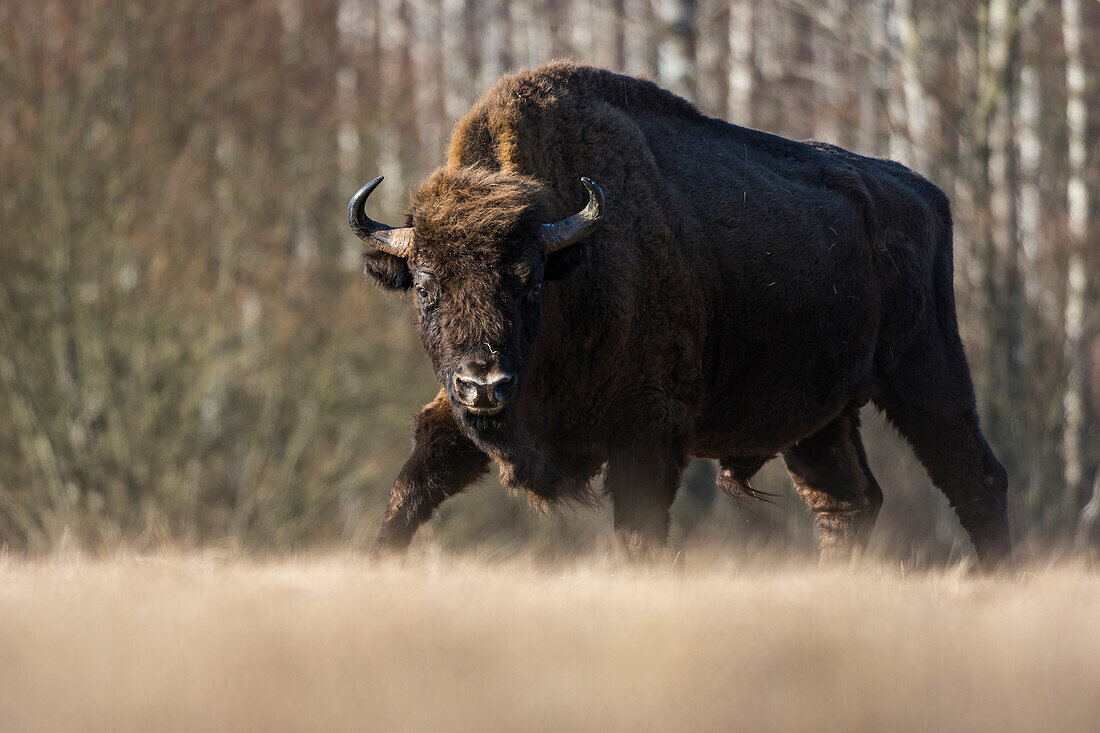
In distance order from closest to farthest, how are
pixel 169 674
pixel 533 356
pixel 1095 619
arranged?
pixel 169 674 < pixel 1095 619 < pixel 533 356

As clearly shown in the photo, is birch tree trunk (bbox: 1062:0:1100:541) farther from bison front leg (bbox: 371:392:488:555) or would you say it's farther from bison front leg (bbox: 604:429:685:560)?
bison front leg (bbox: 371:392:488:555)

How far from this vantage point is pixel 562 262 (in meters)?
5.95

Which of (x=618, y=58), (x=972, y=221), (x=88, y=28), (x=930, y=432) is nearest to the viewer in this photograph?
(x=930, y=432)

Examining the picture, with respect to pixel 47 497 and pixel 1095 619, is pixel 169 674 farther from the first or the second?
pixel 47 497

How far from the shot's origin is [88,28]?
1538 cm

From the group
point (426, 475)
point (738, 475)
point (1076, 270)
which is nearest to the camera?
point (426, 475)

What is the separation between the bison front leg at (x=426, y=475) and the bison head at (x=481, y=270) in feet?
1.41

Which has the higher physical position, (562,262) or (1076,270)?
(562,262)

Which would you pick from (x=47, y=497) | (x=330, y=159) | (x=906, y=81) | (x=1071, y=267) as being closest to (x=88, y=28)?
(x=330, y=159)

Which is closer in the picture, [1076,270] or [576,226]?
[576,226]

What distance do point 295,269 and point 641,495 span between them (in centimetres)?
1234

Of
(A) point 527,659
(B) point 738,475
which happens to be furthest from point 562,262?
(A) point 527,659

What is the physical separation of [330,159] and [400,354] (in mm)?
3020

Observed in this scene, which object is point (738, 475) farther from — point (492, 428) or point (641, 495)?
point (492, 428)
